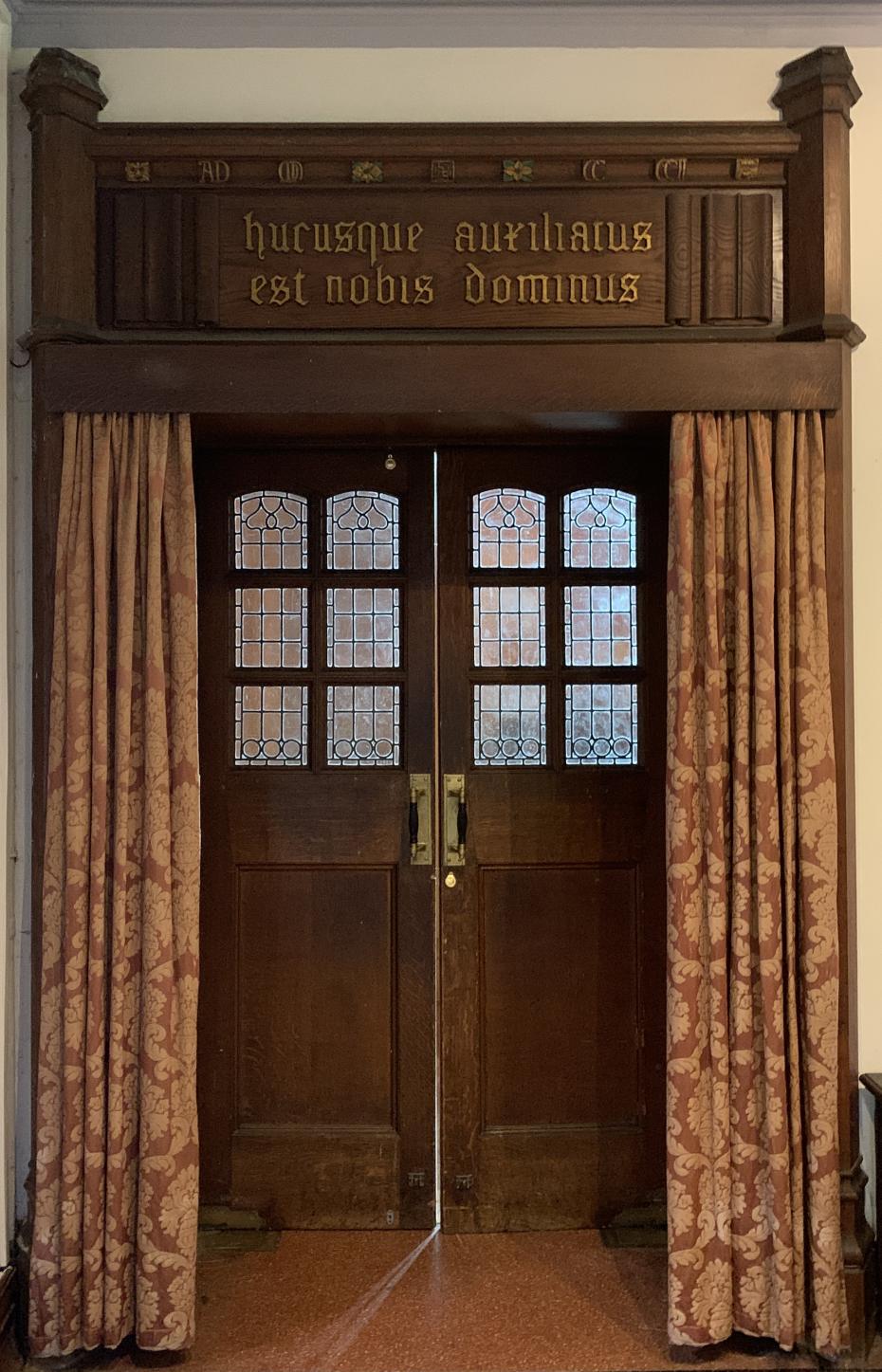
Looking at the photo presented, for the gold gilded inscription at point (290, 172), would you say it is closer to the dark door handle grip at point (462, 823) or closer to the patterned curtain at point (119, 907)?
the patterned curtain at point (119, 907)

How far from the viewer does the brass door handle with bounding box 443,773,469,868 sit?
8.82 feet

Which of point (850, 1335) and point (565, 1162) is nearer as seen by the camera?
point (850, 1335)

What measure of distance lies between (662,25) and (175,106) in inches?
45.6

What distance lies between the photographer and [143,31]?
7.74ft

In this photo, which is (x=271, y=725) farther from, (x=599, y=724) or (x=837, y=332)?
(x=837, y=332)

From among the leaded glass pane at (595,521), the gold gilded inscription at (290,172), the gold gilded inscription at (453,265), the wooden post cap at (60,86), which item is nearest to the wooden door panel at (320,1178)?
the leaded glass pane at (595,521)

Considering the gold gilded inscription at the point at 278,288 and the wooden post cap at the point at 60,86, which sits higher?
the wooden post cap at the point at 60,86

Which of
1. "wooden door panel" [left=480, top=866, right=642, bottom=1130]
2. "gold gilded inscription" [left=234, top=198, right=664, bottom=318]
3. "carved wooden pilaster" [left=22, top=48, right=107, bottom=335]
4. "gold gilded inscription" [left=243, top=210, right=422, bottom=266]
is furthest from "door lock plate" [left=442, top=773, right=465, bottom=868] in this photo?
"carved wooden pilaster" [left=22, top=48, right=107, bottom=335]

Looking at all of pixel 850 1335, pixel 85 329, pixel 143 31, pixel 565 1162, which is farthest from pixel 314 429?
pixel 850 1335

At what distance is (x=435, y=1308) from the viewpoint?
7.79 feet

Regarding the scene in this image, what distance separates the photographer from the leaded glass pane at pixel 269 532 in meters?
2.70

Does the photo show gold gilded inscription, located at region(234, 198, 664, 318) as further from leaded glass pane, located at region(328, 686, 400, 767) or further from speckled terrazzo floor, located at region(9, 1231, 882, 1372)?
speckled terrazzo floor, located at region(9, 1231, 882, 1372)

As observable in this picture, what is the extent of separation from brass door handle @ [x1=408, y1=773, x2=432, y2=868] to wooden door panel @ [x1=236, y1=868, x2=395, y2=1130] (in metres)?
0.10

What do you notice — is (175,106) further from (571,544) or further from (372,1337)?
(372,1337)
